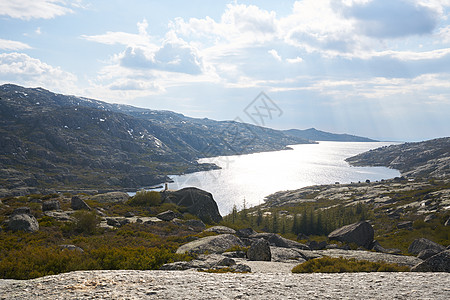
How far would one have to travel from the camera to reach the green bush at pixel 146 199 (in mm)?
47969

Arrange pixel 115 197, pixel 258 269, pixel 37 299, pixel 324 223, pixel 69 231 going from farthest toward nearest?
pixel 324 223
pixel 115 197
pixel 69 231
pixel 258 269
pixel 37 299

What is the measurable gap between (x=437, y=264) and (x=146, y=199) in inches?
1659

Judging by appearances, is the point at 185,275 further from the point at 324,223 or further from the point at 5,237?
the point at 324,223

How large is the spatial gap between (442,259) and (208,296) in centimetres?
1513

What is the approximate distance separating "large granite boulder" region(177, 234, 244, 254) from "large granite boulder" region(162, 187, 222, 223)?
20.2 metres

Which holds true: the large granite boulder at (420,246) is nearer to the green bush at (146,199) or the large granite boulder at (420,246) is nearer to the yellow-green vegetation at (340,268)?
the yellow-green vegetation at (340,268)

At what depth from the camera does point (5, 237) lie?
2400 centimetres

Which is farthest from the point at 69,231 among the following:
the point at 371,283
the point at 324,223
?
the point at 324,223

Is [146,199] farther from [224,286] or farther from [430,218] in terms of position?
[430,218]

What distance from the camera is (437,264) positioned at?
1644 centimetres

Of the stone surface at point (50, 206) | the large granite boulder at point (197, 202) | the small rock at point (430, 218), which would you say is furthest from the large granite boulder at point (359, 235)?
the stone surface at point (50, 206)

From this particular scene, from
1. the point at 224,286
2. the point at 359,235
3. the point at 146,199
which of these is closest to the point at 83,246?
the point at 224,286

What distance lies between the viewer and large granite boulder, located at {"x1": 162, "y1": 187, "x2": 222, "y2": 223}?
152ft

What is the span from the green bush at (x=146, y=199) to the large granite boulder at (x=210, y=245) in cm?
2542
